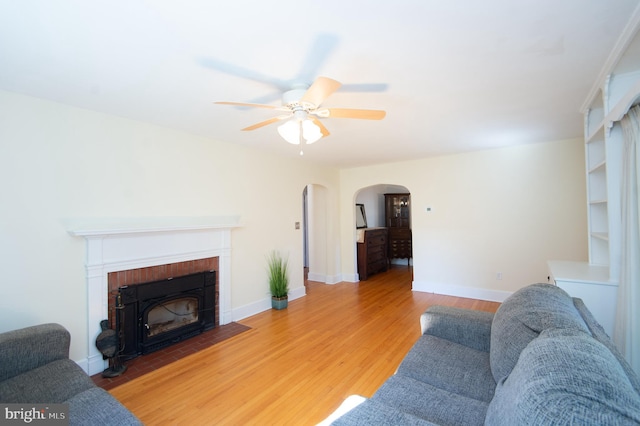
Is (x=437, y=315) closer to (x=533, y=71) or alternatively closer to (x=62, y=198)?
(x=533, y=71)

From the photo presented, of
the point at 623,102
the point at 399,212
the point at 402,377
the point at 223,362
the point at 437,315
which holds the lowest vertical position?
the point at 223,362

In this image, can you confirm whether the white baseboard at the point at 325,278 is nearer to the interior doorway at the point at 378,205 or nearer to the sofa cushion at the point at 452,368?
the interior doorway at the point at 378,205

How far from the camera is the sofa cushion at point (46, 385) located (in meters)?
1.59

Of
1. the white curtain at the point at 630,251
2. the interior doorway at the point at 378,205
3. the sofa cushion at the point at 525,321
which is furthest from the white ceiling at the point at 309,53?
the interior doorway at the point at 378,205

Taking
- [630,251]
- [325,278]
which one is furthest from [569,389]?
[325,278]

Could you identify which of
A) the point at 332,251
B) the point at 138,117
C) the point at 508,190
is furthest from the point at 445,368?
the point at 332,251

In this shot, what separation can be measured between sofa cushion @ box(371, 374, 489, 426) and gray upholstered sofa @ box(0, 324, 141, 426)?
4.21ft

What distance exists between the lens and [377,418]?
3.78 feet

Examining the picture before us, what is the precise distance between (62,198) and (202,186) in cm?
133

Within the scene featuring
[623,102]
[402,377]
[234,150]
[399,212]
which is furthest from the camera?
[399,212]

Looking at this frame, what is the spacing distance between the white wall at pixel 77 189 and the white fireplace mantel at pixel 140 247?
0.23ft

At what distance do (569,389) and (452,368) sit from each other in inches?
39.7

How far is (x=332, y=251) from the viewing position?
5.98 meters

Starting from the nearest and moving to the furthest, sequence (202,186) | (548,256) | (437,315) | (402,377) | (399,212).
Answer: (402,377) → (437,315) → (202,186) → (548,256) → (399,212)
